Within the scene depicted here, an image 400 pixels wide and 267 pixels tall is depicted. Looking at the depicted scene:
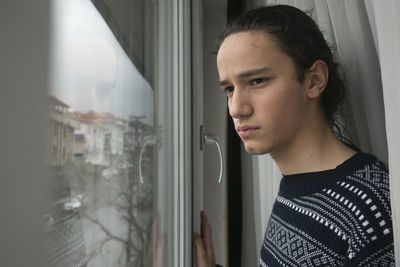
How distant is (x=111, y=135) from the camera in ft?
1.98

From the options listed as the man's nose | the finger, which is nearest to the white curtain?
the man's nose

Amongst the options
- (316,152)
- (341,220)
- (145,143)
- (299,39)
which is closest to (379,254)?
(341,220)

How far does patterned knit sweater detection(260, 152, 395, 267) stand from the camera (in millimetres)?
A: 484

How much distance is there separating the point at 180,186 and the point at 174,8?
0.65 metres

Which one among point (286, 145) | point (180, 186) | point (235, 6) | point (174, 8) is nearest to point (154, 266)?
point (180, 186)

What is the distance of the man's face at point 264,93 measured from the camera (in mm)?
625

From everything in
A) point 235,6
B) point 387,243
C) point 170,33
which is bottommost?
point 387,243

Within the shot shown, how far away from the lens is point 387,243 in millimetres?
479

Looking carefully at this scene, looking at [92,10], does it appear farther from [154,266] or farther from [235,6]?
[235,6]

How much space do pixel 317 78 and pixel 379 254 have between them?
369 millimetres

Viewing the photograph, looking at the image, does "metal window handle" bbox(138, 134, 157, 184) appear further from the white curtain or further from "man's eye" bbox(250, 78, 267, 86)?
the white curtain

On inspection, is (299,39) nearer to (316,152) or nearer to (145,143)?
Result: (316,152)

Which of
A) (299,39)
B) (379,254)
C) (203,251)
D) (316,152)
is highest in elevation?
(299,39)

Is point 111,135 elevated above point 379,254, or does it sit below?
above
